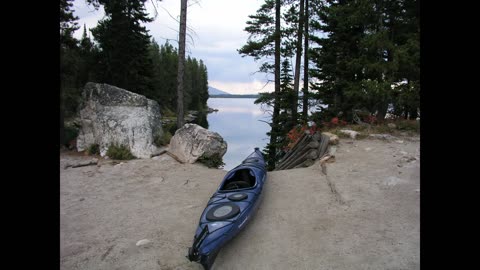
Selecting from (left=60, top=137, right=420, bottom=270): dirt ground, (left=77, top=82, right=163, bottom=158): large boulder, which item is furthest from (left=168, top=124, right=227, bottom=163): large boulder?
(left=60, top=137, right=420, bottom=270): dirt ground

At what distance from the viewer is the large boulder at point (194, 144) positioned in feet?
29.3

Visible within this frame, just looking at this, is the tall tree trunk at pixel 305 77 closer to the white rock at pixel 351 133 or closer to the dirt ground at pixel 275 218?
the white rock at pixel 351 133

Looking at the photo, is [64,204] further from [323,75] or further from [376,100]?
[323,75]

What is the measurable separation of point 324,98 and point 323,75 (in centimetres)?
136

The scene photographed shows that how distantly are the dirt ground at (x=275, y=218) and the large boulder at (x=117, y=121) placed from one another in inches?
72.7

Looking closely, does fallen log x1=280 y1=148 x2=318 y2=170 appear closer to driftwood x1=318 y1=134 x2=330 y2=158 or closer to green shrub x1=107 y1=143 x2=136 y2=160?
driftwood x1=318 y1=134 x2=330 y2=158

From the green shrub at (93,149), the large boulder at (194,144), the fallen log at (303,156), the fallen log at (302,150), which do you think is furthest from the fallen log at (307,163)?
the green shrub at (93,149)

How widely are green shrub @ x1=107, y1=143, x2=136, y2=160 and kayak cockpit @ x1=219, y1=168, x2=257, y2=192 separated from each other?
4.89 metres

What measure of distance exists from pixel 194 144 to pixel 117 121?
311cm
